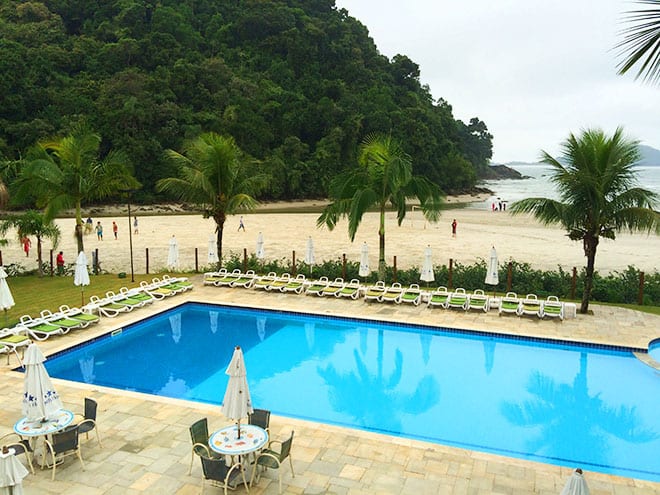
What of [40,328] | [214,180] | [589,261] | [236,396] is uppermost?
[214,180]

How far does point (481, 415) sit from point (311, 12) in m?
98.3

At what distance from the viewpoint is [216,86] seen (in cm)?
6575

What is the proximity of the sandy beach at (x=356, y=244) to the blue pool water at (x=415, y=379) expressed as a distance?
27.6 ft

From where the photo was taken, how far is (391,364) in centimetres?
1221

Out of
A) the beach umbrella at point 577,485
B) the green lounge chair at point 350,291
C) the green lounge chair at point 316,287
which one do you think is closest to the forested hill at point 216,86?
the green lounge chair at point 316,287

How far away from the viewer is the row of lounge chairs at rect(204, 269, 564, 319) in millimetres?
14755

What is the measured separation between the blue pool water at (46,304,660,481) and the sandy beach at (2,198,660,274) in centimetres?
841

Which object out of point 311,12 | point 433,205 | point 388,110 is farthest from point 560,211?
point 311,12

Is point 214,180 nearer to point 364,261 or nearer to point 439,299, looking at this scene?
point 364,261

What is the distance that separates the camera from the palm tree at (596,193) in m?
13.6

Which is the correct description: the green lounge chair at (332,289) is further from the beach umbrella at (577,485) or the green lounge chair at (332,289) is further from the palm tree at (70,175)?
the beach umbrella at (577,485)

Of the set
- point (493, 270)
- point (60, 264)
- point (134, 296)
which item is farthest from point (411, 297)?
point (60, 264)

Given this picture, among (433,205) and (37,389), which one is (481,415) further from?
(433,205)

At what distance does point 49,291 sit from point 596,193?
654 inches
